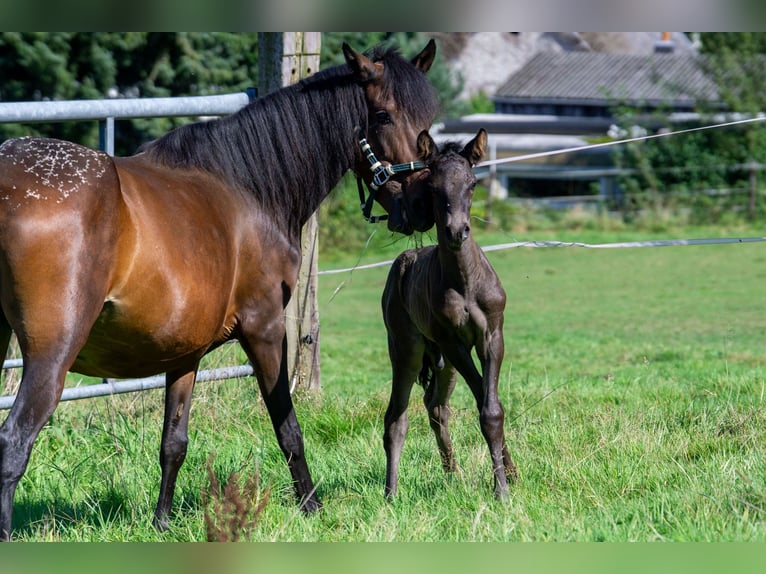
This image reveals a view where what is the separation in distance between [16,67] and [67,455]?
53.2 ft

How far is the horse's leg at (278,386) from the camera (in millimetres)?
4469

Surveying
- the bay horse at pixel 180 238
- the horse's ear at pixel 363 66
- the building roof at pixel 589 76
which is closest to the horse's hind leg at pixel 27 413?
the bay horse at pixel 180 238

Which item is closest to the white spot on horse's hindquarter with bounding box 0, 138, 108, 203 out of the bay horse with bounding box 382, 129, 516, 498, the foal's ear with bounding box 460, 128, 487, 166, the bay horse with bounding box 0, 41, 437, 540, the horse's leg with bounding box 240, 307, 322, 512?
the bay horse with bounding box 0, 41, 437, 540

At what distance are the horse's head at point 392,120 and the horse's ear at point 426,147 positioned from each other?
80mm

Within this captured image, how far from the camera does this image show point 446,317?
15.4ft

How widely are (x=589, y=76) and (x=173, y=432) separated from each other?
1647 inches

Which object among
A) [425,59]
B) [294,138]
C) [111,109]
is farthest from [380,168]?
[111,109]

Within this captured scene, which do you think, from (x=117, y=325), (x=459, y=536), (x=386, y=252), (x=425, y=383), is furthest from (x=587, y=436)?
(x=386, y=252)

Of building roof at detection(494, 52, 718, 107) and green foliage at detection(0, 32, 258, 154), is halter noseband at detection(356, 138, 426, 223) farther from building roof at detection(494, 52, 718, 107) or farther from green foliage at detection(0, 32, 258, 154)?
building roof at detection(494, 52, 718, 107)

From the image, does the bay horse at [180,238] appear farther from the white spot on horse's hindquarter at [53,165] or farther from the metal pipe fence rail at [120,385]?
the metal pipe fence rail at [120,385]

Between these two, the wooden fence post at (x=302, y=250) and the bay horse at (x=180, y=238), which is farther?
the wooden fence post at (x=302, y=250)

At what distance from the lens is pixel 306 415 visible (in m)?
6.05

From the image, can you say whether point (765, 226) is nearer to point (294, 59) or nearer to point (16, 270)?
point (294, 59)

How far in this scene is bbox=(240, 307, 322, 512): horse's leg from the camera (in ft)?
14.7
